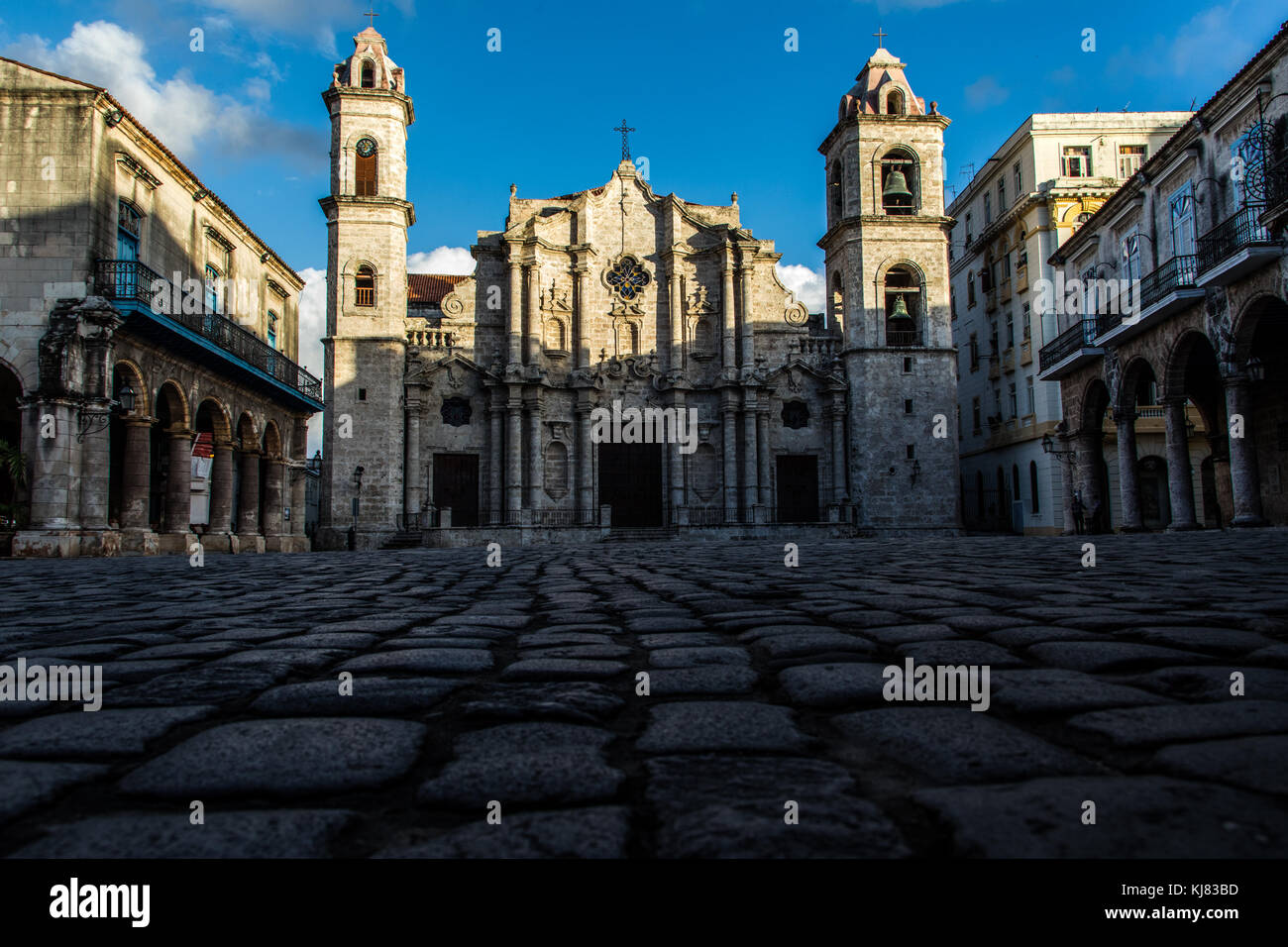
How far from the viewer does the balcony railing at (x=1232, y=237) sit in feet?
52.6

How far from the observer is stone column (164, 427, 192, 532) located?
1994 cm

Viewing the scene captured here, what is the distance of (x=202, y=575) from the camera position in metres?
9.43

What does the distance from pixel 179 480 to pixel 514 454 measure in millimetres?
10801

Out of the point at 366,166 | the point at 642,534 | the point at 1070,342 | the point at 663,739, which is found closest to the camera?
the point at 663,739

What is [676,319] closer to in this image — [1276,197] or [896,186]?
[896,186]

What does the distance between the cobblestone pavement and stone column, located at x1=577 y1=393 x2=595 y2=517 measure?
24861 millimetres

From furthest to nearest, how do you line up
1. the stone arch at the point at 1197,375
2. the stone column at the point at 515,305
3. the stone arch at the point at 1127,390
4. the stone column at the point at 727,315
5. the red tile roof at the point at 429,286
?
1. the red tile roof at the point at 429,286
2. the stone column at the point at 727,315
3. the stone column at the point at 515,305
4. the stone arch at the point at 1127,390
5. the stone arch at the point at 1197,375

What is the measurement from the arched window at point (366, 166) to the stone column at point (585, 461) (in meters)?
9.94

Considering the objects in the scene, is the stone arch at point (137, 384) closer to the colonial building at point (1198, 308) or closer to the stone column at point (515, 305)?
the stone column at point (515, 305)

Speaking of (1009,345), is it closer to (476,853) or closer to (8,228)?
(8,228)

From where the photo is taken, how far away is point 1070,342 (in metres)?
24.1

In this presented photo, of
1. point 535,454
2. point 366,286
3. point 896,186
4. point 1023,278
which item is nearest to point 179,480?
point 366,286

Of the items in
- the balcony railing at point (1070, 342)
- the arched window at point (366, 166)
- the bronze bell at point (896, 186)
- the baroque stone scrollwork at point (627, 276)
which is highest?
the arched window at point (366, 166)

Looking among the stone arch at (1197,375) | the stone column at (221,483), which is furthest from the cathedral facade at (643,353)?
the stone arch at (1197,375)
